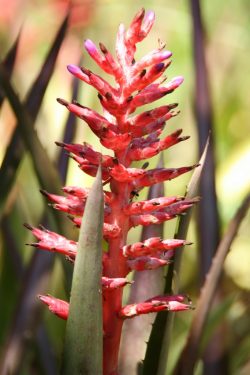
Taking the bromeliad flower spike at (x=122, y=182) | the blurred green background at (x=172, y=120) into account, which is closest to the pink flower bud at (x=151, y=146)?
the bromeliad flower spike at (x=122, y=182)

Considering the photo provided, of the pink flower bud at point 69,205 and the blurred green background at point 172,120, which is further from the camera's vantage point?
the blurred green background at point 172,120

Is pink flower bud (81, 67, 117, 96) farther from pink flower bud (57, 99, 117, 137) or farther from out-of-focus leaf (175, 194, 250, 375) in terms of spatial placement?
out-of-focus leaf (175, 194, 250, 375)

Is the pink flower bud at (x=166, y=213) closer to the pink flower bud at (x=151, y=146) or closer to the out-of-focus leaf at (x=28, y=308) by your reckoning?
the pink flower bud at (x=151, y=146)

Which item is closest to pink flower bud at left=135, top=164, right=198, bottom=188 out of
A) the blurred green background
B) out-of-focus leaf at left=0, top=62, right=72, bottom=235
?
out-of-focus leaf at left=0, top=62, right=72, bottom=235

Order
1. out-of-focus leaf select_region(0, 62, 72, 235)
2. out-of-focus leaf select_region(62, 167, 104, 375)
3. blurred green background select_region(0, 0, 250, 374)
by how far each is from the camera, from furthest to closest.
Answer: blurred green background select_region(0, 0, 250, 374), out-of-focus leaf select_region(0, 62, 72, 235), out-of-focus leaf select_region(62, 167, 104, 375)

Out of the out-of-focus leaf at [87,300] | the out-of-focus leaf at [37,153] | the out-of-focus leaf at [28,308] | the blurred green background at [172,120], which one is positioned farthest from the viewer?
the blurred green background at [172,120]

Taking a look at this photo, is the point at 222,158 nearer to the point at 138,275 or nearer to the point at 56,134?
the point at 56,134
